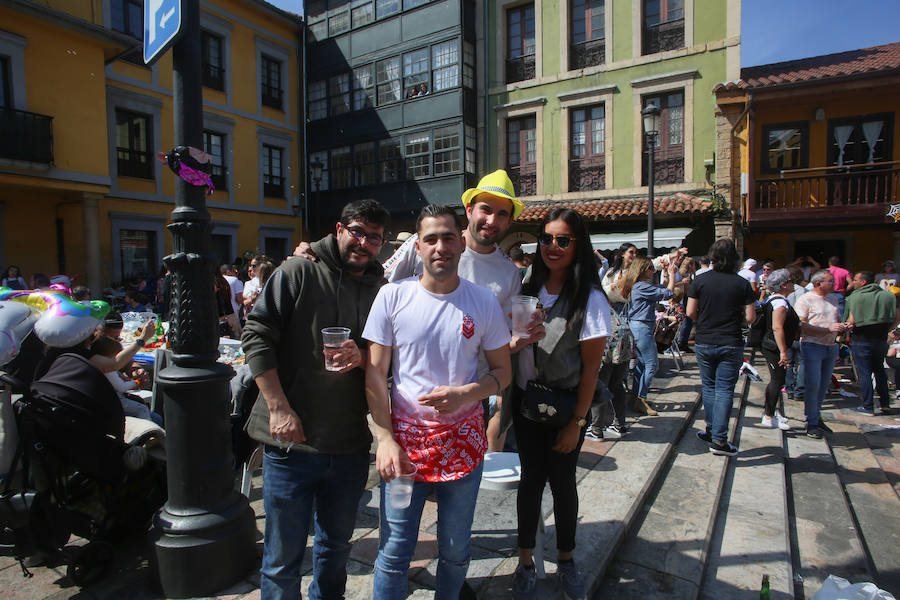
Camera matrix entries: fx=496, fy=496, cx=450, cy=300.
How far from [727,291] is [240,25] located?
19.5 m

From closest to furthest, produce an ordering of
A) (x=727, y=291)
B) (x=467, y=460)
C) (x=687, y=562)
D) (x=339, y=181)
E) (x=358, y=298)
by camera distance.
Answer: (x=467, y=460) < (x=358, y=298) < (x=687, y=562) < (x=727, y=291) < (x=339, y=181)

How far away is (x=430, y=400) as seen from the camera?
1.86 m

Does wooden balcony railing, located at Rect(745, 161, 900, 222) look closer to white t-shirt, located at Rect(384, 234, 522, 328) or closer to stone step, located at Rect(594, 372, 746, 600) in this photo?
stone step, located at Rect(594, 372, 746, 600)

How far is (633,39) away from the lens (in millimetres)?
13828

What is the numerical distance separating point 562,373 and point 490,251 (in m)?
0.86

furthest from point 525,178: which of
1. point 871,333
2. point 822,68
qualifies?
point 871,333

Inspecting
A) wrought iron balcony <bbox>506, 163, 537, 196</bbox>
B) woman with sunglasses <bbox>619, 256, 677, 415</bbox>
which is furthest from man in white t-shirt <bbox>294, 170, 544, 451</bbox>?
wrought iron balcony <bbox>506, 163, 537, 196</bbox>

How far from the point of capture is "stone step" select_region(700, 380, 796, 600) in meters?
2.87

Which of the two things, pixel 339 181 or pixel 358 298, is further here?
pixel 339 181

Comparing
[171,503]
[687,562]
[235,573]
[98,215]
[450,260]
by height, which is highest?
[98,215]

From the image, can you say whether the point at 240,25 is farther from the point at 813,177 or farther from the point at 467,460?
the point at 467,460

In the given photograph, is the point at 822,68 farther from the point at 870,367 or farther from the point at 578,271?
the point at 578,271

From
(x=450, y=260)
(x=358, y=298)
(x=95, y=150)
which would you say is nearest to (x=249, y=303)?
(x=358, y=298)

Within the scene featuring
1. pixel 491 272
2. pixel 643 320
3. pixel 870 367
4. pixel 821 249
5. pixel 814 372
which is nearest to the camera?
pixel 491 272
